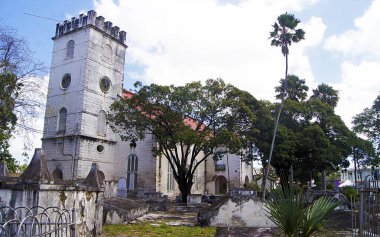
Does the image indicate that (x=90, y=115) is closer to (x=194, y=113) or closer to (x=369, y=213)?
(x=194, y=113)

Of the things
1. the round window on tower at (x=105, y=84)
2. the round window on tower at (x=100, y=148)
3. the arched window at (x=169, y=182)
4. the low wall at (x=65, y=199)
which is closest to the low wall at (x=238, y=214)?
the low wall at (x=65, y=199)

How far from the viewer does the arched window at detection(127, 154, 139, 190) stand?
3226cm

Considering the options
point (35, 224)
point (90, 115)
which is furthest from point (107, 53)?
point (35, 224)

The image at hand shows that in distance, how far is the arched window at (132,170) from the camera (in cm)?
3226

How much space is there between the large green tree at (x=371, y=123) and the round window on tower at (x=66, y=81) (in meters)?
28.5

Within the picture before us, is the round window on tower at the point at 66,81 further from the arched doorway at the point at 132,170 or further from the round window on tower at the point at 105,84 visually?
the arched doorway at the point at 132,170

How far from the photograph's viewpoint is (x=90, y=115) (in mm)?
32094

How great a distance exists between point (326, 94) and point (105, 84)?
73.5ft

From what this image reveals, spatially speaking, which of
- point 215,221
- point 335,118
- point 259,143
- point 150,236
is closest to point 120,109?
point 259,143

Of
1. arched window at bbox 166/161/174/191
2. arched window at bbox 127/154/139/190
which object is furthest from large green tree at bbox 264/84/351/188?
arched window at bbox 127/154/139/190

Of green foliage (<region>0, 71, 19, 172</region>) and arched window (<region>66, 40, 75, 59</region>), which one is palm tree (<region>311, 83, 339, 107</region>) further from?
green foliage (<region>0, 71, 19, 172</region>)

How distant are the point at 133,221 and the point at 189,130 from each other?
32.5 ft

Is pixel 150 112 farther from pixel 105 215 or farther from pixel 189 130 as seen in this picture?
pixel 105 215

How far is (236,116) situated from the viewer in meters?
23.7
